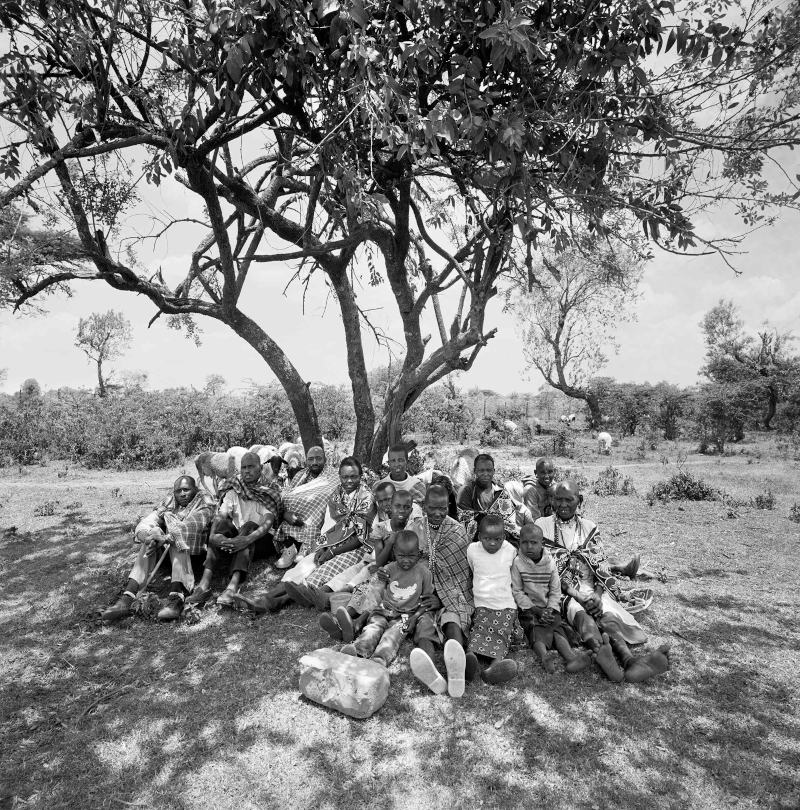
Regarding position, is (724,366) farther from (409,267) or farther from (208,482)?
(208,482)

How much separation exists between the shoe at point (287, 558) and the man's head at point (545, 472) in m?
2.59

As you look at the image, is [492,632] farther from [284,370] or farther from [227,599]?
[284,370]

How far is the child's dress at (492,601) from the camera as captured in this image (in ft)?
13.3

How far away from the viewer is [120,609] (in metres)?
4.79

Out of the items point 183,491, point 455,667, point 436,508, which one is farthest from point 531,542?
point 183,491

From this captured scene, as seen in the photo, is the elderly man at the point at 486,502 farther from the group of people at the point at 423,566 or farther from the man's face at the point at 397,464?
the man's face at the point at 397,464

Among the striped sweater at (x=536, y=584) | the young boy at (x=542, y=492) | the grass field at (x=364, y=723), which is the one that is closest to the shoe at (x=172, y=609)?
the grass field at (x=364, y=723)

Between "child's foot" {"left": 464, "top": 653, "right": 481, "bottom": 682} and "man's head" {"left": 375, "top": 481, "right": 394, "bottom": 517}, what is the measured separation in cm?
150

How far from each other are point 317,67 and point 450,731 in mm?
5198

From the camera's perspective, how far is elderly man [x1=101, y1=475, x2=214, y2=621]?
4.91m

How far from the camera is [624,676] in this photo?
381cm

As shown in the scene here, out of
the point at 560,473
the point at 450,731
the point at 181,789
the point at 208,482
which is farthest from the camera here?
the point at 560,473

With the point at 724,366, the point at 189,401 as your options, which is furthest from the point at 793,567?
the point at 724,366

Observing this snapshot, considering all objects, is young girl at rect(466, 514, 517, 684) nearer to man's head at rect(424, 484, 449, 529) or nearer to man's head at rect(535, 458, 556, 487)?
man's head at rect(424, 484, 449, 529)
